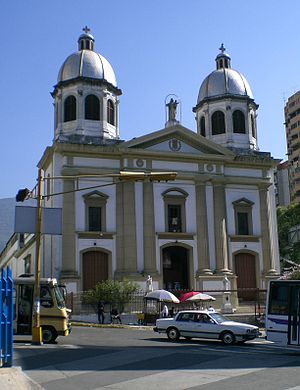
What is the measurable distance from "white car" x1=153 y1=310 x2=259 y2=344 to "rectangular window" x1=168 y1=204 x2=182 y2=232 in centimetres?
1898

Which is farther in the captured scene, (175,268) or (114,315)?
(175,268)

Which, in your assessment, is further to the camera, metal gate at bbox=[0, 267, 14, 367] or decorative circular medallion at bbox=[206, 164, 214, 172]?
decorative circular medallion at bbox=[206, 164, 214, 172]

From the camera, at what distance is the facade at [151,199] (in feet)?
134

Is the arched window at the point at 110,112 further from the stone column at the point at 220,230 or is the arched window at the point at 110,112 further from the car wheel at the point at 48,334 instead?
the car wheel at the point at 48,334

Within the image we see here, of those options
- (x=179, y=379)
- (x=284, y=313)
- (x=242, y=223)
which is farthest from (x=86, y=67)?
(x=179, y=379)

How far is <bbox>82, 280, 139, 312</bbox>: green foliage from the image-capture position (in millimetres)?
36844

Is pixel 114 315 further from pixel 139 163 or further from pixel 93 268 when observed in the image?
pixel 139 163

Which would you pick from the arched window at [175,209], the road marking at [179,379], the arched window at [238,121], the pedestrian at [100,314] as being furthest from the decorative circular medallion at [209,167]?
the road marking at [179,379]

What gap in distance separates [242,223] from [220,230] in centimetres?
277

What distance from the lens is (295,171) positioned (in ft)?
302

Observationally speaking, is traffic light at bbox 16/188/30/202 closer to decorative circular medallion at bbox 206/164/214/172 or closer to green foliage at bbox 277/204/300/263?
decorative circular medallion at bbox 206/164/214/172

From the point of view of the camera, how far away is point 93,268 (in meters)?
40.8

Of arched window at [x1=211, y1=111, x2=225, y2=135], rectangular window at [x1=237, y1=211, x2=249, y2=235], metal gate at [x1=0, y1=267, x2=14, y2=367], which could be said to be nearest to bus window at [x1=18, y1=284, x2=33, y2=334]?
metal gate at [x1=0, y1=267, x2=14, y2=367]

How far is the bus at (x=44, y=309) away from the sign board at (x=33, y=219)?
2.49 m
